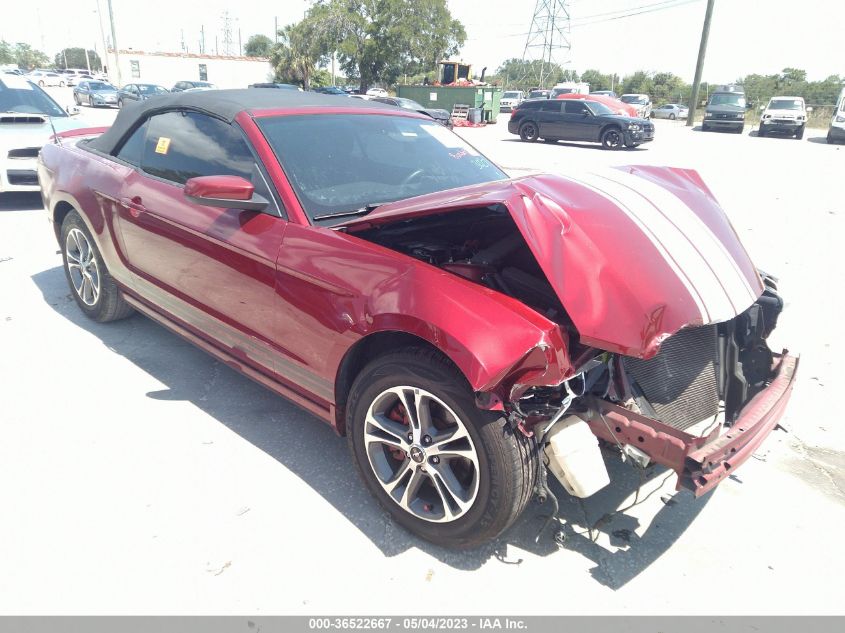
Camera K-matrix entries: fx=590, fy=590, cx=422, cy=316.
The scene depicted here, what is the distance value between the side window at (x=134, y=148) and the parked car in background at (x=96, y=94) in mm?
30233

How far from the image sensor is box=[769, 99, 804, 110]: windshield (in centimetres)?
2509

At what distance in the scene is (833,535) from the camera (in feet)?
8.56

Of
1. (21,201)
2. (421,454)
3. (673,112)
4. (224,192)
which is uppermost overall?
(673,112)

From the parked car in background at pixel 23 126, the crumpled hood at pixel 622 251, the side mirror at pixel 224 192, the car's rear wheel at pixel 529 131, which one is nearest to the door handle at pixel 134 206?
the side mirror at pixel 224 192

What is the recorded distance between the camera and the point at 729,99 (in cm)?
2770

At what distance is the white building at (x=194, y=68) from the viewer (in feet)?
187

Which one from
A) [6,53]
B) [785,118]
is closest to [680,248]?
[785,118]

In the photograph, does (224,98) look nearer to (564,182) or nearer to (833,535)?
(564,182)

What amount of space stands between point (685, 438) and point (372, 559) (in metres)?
1.31

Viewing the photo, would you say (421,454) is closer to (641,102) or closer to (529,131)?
(529,131)

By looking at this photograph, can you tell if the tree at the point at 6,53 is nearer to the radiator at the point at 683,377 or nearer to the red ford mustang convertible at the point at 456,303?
the red ford mustang convertible at the point at 456,303

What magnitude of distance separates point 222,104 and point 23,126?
22.4 feet

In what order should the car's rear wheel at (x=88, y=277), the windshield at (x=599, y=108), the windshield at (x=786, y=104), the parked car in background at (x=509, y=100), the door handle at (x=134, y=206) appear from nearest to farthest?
the door handle at (x=134, y=206), the car's rear wheel at (x=88, y=277), the windshield at (x=599, y=108), the windshield at (x=786, y=104), the parked car in background at (x=509, y=100)
